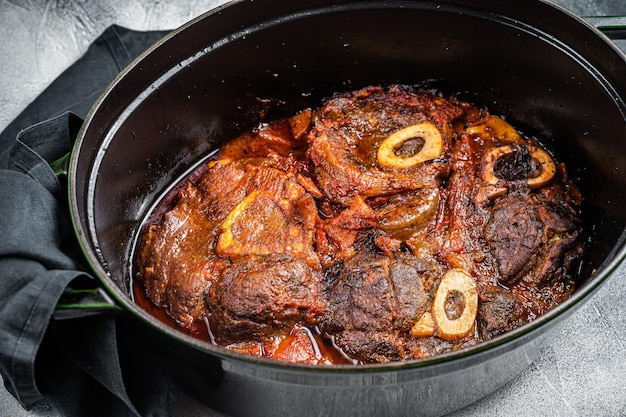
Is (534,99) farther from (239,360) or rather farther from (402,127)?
(239,360)

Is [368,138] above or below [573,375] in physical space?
above

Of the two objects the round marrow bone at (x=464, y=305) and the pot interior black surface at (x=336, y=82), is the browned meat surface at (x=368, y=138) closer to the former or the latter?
the pot interior black surface at (x=336, y=82)

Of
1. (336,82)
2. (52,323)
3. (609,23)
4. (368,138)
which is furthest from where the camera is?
(336,82)

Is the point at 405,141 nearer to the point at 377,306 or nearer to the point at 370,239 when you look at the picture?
the point at 370,239

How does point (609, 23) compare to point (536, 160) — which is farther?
point (536, 160)

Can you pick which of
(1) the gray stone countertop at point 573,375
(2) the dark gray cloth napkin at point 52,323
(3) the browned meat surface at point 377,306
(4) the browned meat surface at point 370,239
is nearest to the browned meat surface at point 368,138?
(4) the browned meat surface at point 370,239

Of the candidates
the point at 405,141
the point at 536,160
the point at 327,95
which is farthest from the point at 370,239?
the point at 327,95
